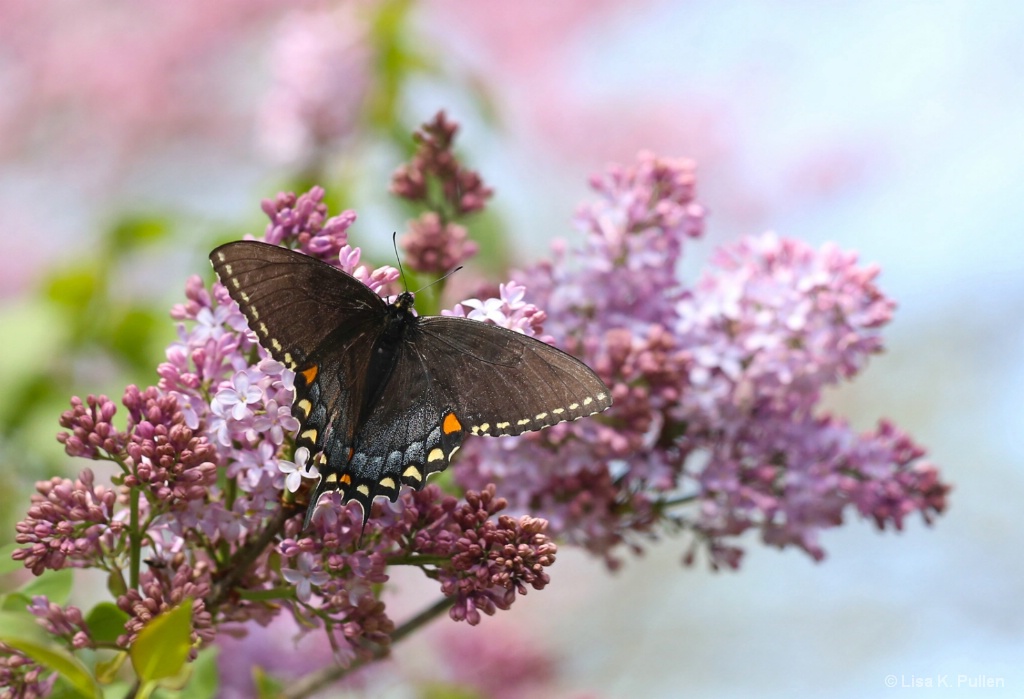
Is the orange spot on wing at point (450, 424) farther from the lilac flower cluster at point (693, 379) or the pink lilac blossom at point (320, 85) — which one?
the pink lilac blossom at point (320, 85)

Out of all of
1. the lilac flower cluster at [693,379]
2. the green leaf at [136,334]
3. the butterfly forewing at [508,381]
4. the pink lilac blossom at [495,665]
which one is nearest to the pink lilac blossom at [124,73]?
the green leaf at [136,334]

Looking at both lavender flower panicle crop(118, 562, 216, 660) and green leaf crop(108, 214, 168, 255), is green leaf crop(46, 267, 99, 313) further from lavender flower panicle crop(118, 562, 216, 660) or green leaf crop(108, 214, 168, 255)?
lavender flower panicle crop(118, 562, 216, 660)

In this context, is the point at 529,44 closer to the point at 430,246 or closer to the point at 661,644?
the point at 661,644

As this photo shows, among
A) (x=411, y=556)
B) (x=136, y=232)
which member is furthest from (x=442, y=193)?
(x=136, y=232)

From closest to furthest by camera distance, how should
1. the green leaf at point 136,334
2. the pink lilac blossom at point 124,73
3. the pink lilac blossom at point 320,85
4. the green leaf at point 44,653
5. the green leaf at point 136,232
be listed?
the green leaf at point 44,653, the green leaf at point 136,334, the green leaf at point 136,232, the pink lilac blossom at point 320,85, the pink lilac blossom at point 124,73

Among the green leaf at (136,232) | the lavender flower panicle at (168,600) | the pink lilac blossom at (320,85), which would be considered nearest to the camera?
the lavender flower panicle at (168,600)

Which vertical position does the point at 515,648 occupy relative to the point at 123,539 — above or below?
above

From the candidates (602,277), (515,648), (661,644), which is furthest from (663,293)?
(661,644)
